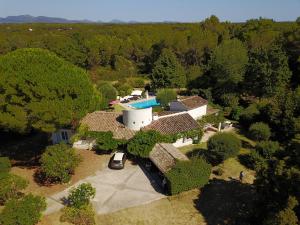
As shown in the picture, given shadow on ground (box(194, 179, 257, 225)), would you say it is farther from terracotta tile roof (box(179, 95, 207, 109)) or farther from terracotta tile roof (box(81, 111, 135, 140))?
terracotta tile roof (box(179, 95, 207, 109))

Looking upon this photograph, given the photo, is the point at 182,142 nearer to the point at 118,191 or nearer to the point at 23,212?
the point at 118,191

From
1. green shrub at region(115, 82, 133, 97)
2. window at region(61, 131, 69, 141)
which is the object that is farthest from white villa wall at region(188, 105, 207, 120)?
green shrub at region(115, 82, 133, 97)

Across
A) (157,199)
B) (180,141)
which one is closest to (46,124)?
(157,199)

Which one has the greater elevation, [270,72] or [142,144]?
[270,72]

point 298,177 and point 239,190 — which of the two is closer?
point 298,177

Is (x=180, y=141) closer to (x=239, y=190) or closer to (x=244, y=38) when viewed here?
(x=239, y=190)

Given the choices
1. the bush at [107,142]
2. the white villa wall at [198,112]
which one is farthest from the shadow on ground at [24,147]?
the white villa wall at [198,112]

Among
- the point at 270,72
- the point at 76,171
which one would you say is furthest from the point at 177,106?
the point at 76,171

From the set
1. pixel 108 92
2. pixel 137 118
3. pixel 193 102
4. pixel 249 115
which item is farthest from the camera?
pixel 108 92
